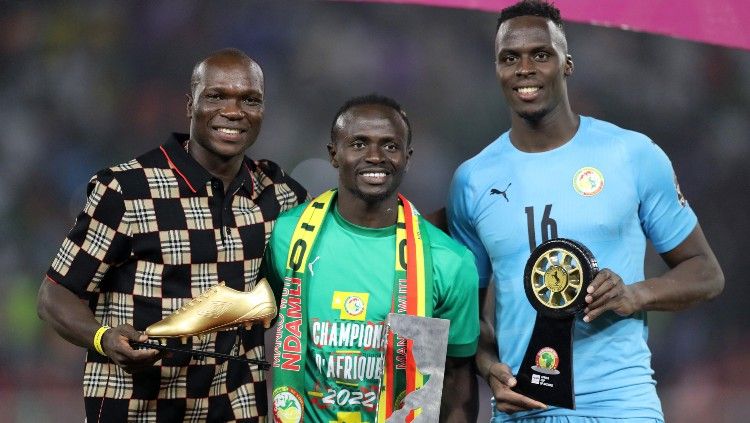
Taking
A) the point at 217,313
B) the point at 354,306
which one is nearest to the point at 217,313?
the point at 217,313

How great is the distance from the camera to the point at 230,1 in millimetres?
6543

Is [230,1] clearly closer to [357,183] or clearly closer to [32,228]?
[32,228]

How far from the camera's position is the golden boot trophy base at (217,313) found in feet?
8.21

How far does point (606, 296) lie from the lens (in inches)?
97.3

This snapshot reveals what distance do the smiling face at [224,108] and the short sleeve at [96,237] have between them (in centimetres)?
30

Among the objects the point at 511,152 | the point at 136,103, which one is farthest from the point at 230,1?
the point at 511,152

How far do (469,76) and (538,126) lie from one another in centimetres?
399

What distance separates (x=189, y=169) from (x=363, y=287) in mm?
588

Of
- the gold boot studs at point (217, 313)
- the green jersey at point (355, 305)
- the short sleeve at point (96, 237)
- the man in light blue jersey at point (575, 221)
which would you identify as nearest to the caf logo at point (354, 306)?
the green jersey at point (355, 305)

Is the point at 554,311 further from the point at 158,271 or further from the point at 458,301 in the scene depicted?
the point at 158,271

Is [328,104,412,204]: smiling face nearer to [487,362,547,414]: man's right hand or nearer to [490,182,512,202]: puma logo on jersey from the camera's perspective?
[490,182,512,202]: puma logo on jersey

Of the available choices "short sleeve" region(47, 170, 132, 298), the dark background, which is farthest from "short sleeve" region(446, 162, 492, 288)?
the dark background

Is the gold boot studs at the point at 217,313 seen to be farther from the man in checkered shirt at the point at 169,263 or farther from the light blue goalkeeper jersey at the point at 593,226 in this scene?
the light blue goalkeeper jersey at the point at 593,226

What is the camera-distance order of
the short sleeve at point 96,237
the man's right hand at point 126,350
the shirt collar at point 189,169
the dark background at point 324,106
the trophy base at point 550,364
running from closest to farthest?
the man's right hand at point 126,350
the trophy base at point 550,364
the short sleeve at point 96,237
the shirt collar at point 189,169
the dark background at point 324,106
